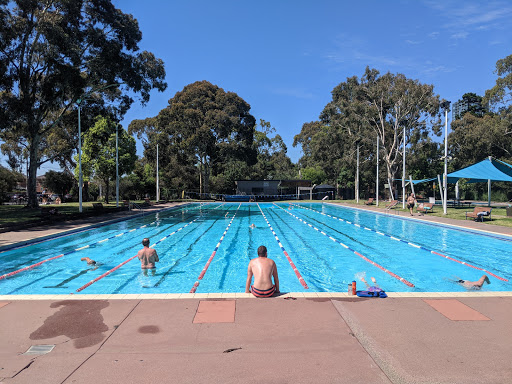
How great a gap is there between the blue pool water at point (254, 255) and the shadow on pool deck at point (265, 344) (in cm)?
261

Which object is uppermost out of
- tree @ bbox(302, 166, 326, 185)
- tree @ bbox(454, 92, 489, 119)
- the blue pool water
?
tree @ bbox(454, 92, 489, 119)

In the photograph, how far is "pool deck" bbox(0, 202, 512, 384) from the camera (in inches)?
146

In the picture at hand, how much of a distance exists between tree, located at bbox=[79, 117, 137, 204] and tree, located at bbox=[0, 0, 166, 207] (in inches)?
131

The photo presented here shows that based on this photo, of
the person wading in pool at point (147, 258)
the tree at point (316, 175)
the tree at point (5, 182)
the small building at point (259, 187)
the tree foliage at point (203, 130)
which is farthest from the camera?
the tree at point (316, 175)

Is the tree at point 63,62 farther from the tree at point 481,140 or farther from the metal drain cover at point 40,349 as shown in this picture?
the tree at point 481,140

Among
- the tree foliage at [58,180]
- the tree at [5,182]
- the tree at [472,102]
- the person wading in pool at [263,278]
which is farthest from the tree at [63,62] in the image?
the tree at [472,102]

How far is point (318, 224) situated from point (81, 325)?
709 inches

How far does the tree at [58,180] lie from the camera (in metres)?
48.0

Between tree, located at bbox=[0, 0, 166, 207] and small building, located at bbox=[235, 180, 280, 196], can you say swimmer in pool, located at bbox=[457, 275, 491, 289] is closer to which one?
tree, located at bbox=[0, 0, 166, 207]

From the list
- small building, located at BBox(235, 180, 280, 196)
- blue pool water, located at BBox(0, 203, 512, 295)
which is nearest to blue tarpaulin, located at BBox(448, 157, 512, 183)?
blue pool water, located at BBox(0, 203, 512, 295)

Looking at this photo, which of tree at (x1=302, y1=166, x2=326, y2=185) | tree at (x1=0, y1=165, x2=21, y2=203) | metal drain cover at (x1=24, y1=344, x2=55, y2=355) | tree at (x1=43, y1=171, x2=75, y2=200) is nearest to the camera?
metal drain cover at (x1=24, y1=344, x2=55, y2=355)

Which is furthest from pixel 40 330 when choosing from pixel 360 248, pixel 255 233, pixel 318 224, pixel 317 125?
pixel 317 125

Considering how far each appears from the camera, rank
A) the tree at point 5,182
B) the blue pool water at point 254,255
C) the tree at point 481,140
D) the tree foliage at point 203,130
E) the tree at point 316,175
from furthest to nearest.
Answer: the tree at point 316,175 < the tree foliage at point 203,130 < the tree at point 481,140 < the tree at point 5,182 < the blue pool water at point 254,255

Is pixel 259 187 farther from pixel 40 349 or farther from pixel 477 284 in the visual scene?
pixel 40 349
